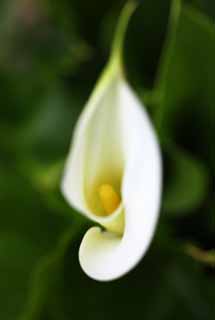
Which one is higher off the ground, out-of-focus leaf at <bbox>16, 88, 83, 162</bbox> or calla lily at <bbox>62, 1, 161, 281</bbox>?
calla lily at <bbox>62, 1, 161, 281</bbox>

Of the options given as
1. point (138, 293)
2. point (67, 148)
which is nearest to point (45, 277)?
point (138, 293)

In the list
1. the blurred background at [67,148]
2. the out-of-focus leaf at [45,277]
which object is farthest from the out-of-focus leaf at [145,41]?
the out-of-focus leaf at [45,277]

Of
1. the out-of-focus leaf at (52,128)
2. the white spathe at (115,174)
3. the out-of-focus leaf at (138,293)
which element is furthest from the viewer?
the out-of-focus leaf at (52,128)

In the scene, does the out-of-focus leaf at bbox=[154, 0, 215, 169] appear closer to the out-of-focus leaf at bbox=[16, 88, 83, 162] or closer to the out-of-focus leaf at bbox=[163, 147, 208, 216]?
the out-of-focus leaf at bbox=[163, 147, 208, 216]

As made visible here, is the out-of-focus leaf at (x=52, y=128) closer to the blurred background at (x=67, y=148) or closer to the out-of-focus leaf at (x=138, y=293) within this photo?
the blurred background at (x=67, y=148)

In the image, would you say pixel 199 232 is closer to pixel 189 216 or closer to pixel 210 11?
pixel 189 216

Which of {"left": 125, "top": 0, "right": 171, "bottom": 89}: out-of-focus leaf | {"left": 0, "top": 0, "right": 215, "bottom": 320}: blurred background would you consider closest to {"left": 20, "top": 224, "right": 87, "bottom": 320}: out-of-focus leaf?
{"left": 0, "top": 0, "right": 215, "bottom": 320}: blurred background

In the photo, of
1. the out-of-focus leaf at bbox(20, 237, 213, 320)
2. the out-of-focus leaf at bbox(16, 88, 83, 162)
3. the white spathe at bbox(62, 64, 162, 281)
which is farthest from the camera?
the out-of-focus leaf at bbox(16, 88, 83, 162)
